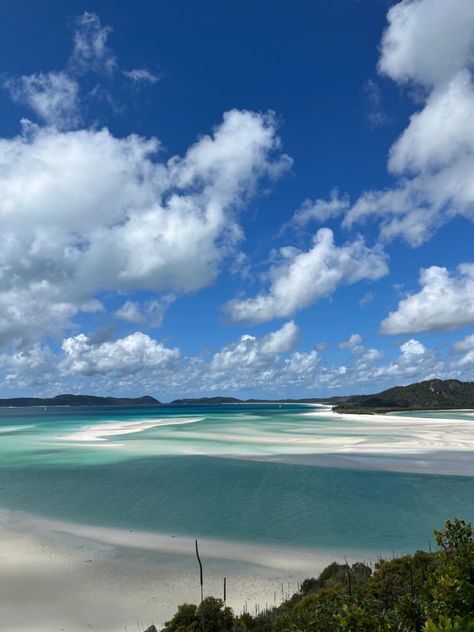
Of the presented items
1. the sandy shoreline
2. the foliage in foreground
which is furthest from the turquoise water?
the foliage in foreground

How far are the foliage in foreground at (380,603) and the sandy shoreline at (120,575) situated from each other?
2.45 metres

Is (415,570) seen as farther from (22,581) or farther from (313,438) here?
(313,438)

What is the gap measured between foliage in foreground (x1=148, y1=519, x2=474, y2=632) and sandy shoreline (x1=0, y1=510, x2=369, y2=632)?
2.45 metres

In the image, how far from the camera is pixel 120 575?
17859 millimetres

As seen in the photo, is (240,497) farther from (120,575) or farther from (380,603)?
(380,603)

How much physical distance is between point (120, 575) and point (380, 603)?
36.4 ft

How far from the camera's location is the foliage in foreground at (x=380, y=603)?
653 centimetres

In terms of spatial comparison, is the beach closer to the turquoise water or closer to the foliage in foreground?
the turquoise water

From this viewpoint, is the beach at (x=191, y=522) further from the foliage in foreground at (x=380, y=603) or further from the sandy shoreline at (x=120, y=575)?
the foliage in foreground at (x=380, y=603)

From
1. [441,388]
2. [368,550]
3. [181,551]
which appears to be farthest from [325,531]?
[441,388]

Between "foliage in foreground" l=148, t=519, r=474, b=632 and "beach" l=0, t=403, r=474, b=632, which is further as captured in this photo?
"beach" l=0, t=403, r=474, b=632

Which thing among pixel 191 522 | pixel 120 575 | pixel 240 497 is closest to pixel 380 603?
pixel 120 575

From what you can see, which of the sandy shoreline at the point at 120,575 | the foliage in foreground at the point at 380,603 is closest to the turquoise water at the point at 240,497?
the sandy shoreline at the point at 120,575

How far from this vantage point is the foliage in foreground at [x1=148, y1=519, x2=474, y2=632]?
6.53m
